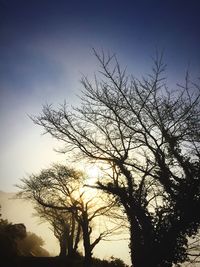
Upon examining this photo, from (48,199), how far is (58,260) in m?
9.75

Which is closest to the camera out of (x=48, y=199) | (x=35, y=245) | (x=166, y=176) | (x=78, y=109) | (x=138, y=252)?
(x=166, y=176)

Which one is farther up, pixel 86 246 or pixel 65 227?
pixel 65 227

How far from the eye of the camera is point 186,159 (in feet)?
41.0

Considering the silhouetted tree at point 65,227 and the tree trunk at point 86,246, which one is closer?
the tree trunk at point 86,246

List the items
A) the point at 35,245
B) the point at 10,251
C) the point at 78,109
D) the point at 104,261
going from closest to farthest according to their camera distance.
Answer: the point at 78,109 < the point at 10,251 < the point at 104,261 < the point at 35,245

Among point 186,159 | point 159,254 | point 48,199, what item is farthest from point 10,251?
point 186,159

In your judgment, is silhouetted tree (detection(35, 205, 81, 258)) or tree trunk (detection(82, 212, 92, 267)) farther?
silhouetted tree (detection(35, 205, 81, 258))

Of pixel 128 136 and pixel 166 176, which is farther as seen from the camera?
pixel 128 136

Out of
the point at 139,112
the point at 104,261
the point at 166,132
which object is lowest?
the point at 104,261

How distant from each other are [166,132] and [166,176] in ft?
7.08

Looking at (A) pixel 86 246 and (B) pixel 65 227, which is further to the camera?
(B) pixel 65 227

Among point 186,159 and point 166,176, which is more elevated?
point 186,159

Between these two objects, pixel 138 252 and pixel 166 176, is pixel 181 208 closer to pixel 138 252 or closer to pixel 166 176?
pixel 166 176

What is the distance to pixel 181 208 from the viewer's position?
38.2 feet
